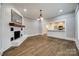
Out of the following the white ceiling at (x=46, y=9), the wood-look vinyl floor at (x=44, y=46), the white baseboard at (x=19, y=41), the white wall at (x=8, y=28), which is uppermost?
the white ceiling at (x=46, y=9)

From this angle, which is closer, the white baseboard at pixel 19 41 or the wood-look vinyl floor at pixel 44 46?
the wood-look vinyl floor at pixel 44 46

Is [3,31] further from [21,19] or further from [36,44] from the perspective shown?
[36,44]

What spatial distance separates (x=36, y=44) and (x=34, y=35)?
1.31ft

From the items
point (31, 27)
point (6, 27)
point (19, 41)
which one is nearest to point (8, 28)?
point (6, 27)

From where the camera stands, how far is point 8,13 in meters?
3.19

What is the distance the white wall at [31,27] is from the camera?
3457mm

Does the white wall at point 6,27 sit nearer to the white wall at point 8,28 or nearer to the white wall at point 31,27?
the white wall at point 8,28

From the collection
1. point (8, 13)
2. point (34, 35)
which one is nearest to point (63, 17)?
point (34, 35)

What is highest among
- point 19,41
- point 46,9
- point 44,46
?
point 46,9

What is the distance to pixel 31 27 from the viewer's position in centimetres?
A: 357

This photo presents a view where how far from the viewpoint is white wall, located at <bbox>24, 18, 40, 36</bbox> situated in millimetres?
3457

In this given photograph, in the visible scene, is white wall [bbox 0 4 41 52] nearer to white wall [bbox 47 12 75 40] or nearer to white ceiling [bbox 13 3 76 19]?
white ceiling [bbox 13 3 76 19]

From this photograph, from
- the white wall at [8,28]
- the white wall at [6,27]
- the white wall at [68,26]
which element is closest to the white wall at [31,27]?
the white wall at [8,28]

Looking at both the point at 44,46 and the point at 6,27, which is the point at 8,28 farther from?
the point at 44,46
